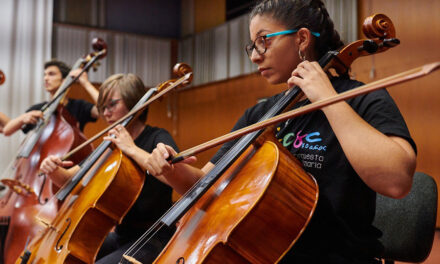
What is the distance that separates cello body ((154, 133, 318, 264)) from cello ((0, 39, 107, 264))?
129 centimetres

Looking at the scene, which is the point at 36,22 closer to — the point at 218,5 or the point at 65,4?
the point at 65,4

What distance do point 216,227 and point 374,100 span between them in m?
0.46

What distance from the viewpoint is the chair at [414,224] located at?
4.63 feet

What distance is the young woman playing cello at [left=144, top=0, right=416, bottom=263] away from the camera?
3.12 feet

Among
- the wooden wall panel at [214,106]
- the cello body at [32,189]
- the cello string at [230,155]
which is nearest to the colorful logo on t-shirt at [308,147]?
the cello string at [230,155]

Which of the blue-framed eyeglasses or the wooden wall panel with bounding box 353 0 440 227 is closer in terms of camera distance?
the blue-framed eyeglasses

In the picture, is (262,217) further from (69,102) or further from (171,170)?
(69,102)

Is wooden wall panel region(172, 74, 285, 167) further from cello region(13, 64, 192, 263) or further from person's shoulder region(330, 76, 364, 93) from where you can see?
person's shoulder region(330, 76, 364, 93)

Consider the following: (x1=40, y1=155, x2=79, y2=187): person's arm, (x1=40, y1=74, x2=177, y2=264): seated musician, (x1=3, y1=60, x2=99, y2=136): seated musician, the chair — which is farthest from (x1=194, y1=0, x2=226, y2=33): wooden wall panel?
the chair

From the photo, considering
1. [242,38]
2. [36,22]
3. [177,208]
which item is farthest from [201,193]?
[36,22]

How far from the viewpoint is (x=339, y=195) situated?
1094 millimetres

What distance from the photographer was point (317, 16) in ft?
4.18

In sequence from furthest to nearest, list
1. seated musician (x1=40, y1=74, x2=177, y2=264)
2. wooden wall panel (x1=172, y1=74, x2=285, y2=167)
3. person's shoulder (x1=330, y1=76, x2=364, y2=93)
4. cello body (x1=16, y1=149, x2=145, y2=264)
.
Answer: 1. wooden wall panel (x1=172, y1=74, x2=285, y2=167)
2. seated musician (x1=40, y1=74, x2=177, y2=264)
3. cello body (x1=16, y1=149, x2=145, y2=264)
4. person's shoulder (x1=330, y1=76, x2=364, y2=93)

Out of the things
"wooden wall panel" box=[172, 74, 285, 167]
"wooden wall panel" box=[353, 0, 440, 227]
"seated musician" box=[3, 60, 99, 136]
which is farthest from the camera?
"wooden wall panel" box=[172, 74, 285, 167]
